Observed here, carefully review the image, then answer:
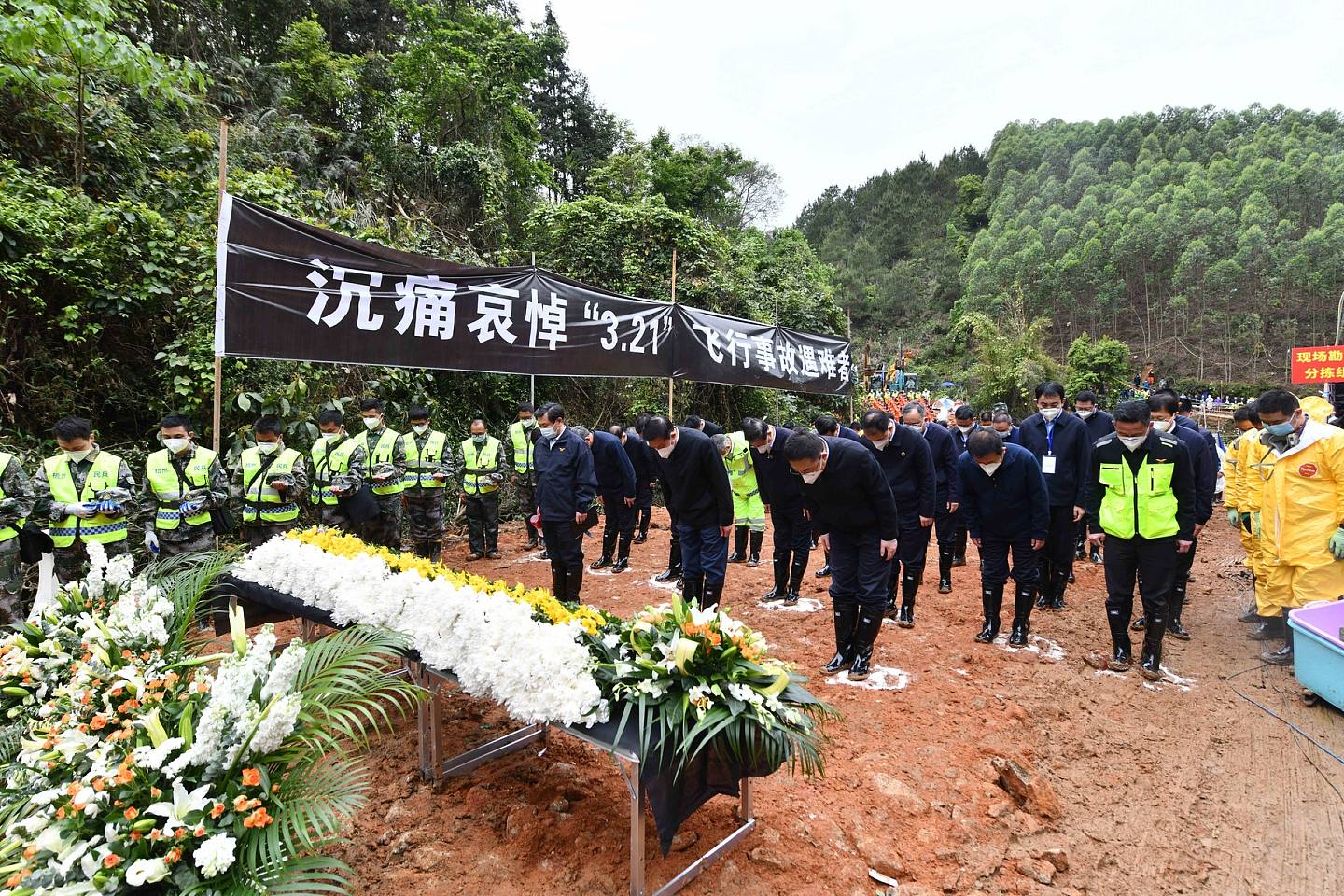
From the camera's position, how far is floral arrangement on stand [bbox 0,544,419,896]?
5.48 feet

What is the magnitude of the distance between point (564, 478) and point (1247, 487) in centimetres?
594

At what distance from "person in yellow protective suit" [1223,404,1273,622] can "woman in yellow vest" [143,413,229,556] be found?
27.5ft

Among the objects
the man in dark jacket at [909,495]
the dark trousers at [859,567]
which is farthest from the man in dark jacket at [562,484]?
the man in dark jacket at [909,495]

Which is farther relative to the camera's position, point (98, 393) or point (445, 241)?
point (445, 241)

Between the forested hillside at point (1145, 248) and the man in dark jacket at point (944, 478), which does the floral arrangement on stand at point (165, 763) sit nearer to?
the man in dark jacket at point (944, 478)

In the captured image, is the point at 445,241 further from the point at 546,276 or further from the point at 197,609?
the point at 197,609

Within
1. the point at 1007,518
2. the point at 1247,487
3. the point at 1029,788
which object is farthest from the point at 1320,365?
the point at 1029,788

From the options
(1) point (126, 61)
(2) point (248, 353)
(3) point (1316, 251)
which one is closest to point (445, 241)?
(1) point (126, 61)

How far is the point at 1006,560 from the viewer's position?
4953mm

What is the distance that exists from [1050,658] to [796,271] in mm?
16504

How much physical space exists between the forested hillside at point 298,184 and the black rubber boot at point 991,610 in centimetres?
717

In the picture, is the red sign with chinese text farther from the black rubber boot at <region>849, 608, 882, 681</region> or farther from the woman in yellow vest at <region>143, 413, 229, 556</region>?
the woman in yellow vest at <region>143, 413, 229, 556</region>

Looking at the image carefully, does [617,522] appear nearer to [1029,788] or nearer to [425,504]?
[425,504]

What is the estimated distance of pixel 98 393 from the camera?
6539mm
